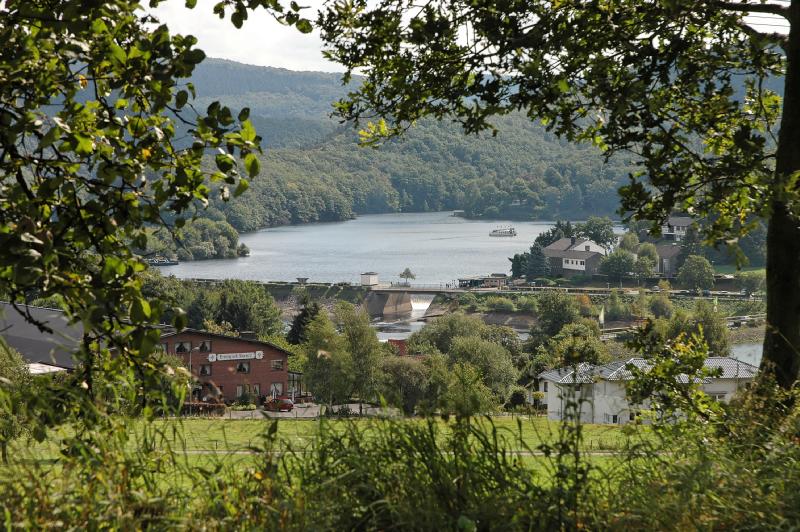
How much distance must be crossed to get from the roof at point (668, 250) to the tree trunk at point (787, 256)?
66.3 metres

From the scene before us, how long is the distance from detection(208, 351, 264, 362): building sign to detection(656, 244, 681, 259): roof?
137 ft

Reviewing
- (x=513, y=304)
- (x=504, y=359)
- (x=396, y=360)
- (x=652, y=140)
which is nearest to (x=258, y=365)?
(x=396, y=360)

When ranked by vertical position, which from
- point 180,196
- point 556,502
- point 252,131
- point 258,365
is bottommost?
point 258,365

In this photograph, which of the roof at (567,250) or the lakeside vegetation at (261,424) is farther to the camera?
the roof at (567,250)

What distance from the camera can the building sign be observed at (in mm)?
32656

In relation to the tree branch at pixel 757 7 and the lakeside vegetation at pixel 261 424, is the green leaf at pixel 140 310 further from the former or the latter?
the tree branch at pixel 757 7

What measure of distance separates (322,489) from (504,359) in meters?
34.0

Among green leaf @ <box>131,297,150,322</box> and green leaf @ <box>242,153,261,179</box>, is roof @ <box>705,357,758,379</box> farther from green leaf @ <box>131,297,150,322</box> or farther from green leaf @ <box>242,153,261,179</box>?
green leaf @ <box>131,297,150,322</box>

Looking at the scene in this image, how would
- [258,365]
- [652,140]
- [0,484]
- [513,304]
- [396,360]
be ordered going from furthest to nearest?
[513,304], [258,365], [396,360], [652,140], [0,484]

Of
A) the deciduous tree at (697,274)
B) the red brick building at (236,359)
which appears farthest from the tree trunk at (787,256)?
the deciduous tree at (697,274)

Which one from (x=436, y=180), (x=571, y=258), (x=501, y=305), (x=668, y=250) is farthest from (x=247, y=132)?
(x=436, y=180)

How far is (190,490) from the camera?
1719 millimetres

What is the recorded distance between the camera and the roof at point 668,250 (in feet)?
221

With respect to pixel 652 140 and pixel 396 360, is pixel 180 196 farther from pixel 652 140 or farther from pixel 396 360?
pixel 396 360
